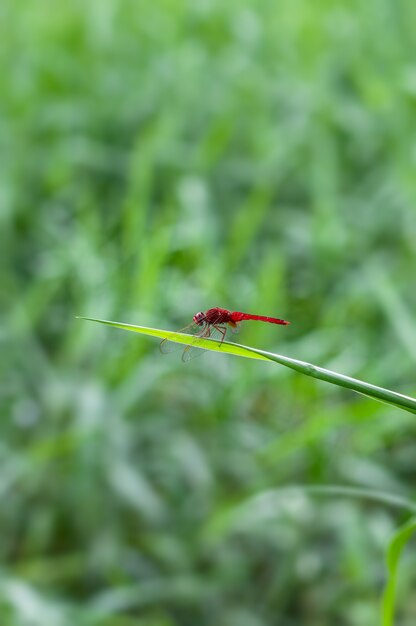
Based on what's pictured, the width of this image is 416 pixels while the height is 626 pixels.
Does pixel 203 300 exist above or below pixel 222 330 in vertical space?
above

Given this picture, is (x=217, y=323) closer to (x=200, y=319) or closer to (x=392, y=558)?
(x=200, y=319)

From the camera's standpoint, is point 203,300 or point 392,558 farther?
point 203,300

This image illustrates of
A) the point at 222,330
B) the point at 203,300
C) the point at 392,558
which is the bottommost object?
the point at 392,558

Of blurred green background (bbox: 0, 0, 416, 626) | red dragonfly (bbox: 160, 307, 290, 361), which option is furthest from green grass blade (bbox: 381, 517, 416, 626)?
blurred green background (bbox: 0, 0, 416, 626)

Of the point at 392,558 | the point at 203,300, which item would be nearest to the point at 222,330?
the point at 392,558

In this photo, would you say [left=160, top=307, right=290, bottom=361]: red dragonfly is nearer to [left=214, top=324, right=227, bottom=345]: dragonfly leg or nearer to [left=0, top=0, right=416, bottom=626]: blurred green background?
[left=214, top=324, right=227, bottom=345]: dragonfly leg

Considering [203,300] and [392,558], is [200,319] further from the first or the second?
[203,300]

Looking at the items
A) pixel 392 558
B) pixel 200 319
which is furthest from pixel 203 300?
pixel 392 558

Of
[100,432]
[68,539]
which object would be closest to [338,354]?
[100,432]
